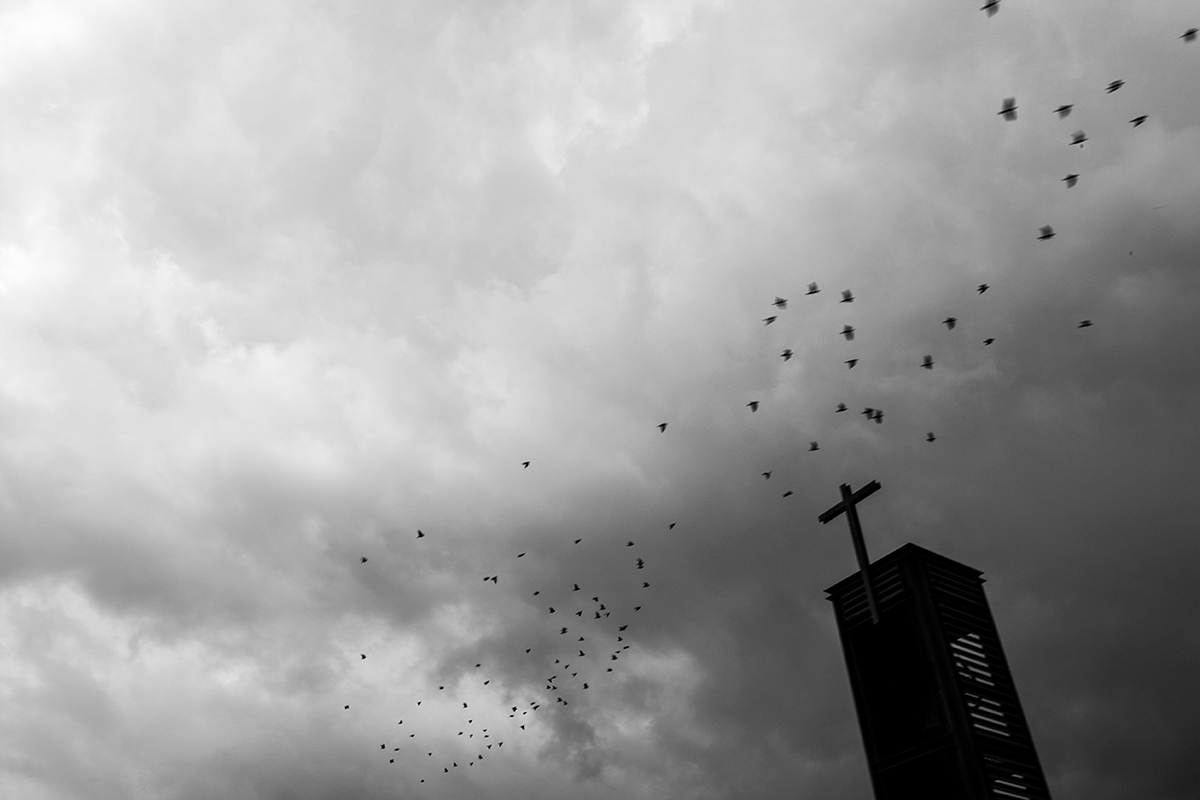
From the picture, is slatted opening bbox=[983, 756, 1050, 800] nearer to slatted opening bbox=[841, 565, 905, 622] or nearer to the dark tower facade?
the dark tower facade

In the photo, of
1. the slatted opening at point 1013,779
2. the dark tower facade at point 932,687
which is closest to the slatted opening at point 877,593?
the dark tower facade at point 932,687

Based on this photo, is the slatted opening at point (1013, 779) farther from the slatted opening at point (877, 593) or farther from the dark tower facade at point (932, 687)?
the slatted opening at point (877, 593)

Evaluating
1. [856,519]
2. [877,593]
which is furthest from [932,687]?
[856,519]

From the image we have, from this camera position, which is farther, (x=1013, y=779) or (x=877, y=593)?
(x=877, y=593)

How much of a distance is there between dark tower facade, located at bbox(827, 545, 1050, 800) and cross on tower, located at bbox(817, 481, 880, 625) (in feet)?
0.83

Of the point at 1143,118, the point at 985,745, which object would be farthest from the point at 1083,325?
the point at 985,745

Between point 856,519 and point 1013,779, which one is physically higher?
point 856,519

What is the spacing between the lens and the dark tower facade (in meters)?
18.5

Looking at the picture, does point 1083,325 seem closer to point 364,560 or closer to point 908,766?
point 908,766

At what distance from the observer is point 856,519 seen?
70.2 feet

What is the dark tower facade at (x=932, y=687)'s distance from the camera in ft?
60.6

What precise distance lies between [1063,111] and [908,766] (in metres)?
16.3

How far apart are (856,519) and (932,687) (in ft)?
14.1

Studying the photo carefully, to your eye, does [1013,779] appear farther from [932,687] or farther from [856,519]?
[856,519]
